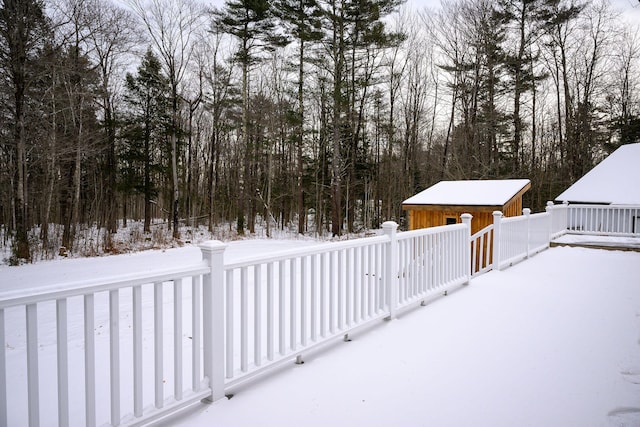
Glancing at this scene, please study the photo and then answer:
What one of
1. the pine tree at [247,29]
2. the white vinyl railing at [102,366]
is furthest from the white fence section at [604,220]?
the pine tree at [247,29]

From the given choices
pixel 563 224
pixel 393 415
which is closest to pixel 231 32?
pixel 563 224

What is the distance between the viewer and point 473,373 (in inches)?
108

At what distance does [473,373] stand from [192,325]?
6.97ft

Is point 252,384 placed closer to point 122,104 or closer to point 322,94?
point 322,94

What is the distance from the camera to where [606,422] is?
6.96ft

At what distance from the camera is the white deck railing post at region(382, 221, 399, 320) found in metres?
3.79

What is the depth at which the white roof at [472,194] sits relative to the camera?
9.26 metres

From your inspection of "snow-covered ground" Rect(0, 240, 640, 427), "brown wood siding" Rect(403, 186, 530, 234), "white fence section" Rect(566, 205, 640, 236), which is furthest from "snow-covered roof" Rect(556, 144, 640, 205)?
"snow-covered ground" Rect(0, 240, 640, 427)

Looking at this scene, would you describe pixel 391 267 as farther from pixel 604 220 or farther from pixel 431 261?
pixel 604 220

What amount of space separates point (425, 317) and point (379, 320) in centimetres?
60

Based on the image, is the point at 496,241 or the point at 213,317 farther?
the point at 496,241

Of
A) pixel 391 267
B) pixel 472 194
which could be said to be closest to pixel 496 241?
pixel 472 194

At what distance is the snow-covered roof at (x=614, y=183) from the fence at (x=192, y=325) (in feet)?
30.2

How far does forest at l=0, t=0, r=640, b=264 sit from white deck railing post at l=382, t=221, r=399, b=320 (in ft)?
36.1
